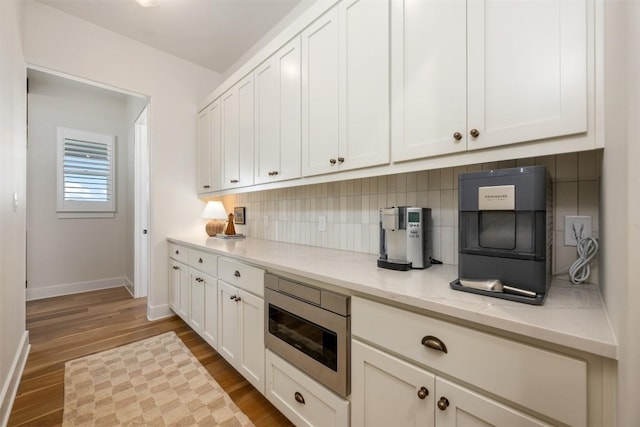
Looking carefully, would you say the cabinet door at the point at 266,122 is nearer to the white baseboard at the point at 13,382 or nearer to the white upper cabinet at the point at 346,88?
the white upper cabinet at the point at 346,88

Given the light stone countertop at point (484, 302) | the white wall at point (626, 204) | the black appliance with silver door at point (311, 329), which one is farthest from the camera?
the black appliance with silver door at point (311, 329)

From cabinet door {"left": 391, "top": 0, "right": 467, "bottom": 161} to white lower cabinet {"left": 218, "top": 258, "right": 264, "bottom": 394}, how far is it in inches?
43.0

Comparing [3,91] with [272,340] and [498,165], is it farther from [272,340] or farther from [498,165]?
[498,165]

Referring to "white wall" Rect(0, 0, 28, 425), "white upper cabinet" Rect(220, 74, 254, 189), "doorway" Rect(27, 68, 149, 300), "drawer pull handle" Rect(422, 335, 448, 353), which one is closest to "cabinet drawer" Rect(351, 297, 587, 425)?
"drawer pull handle" Rect(422, 335, 448, 353)

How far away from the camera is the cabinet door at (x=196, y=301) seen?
230cm

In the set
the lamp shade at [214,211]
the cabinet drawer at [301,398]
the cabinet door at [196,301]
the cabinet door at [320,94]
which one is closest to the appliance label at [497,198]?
the cabinet door at [320,94]

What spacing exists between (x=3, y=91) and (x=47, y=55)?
1.27 metres

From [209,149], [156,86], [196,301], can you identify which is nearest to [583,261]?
[196,301]

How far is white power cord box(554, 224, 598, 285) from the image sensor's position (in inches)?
39.4

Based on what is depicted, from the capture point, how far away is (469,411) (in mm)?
782

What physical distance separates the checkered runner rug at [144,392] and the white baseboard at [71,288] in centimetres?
235

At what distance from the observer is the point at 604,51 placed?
78 centimetres

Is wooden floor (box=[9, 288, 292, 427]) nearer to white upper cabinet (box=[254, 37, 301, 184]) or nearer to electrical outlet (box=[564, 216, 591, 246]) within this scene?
white upper cabinet (box=[254, 37, 301, 184])

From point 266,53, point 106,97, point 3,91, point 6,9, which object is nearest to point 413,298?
point 266,53
